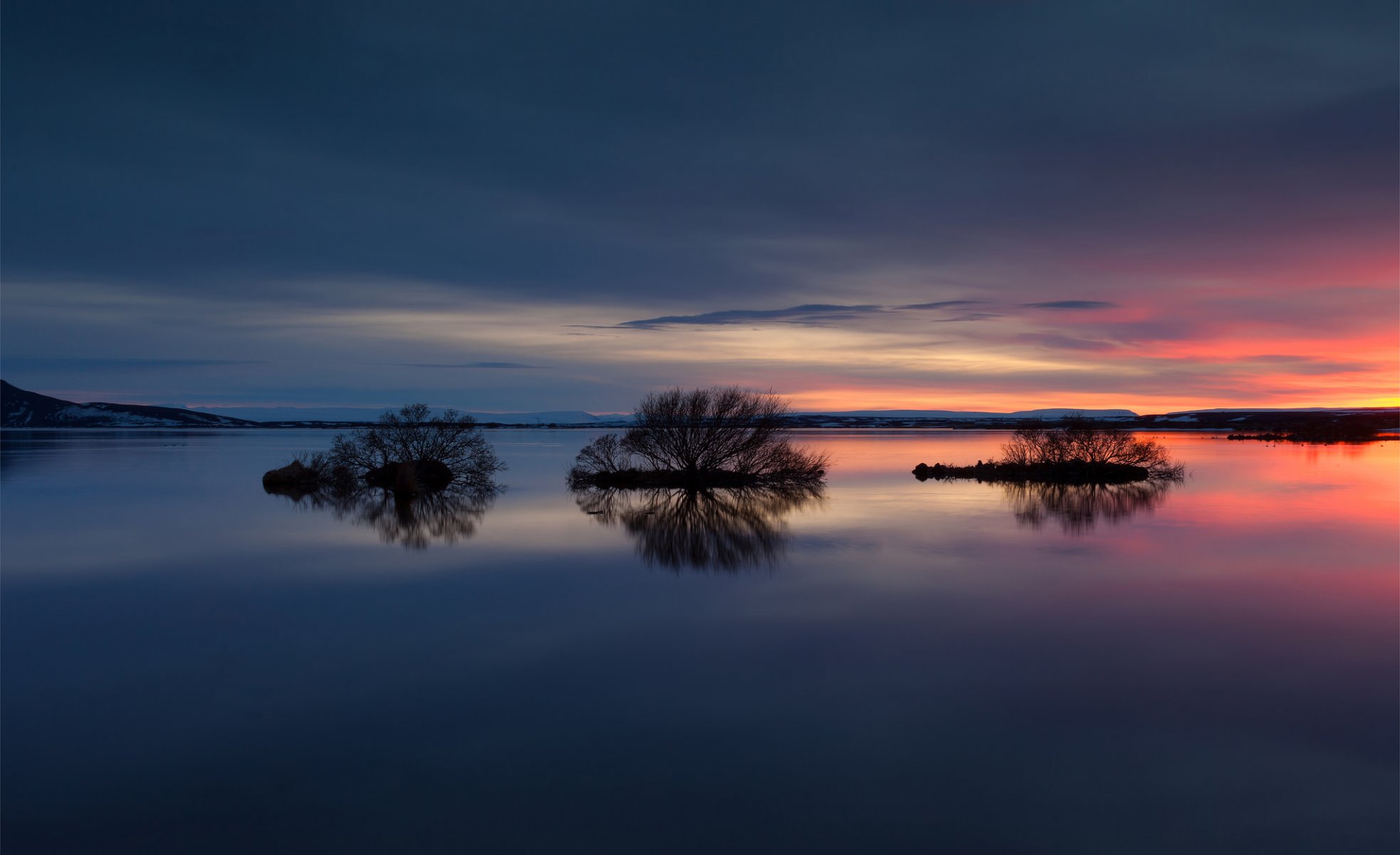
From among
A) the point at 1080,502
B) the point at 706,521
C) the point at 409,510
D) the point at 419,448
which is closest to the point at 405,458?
the point at 419,448

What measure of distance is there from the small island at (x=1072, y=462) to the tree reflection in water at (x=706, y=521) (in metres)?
9.70

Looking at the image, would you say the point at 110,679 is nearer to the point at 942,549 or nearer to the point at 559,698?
the point at 559,698

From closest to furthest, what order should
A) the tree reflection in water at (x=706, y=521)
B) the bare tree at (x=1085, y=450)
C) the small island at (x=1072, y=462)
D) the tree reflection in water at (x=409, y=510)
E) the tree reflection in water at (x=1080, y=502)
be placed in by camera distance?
the tree reflection in water at (x=706, y=521), the tree reflection in water at (x=409, y=510), the tree reflection in water at (x=1080, y=502), the small island at (x=1072, y=462), the bare tree at (x=1085, y=450)

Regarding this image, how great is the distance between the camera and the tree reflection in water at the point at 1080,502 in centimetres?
2272

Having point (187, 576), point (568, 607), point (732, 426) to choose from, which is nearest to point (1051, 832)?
point (568, 607)

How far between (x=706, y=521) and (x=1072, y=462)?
2128cm

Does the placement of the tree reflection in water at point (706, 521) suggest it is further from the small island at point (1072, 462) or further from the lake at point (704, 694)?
the small island at point (1072, 462)

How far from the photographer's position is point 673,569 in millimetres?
15664

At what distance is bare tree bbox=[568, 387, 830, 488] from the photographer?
33656 millimetres

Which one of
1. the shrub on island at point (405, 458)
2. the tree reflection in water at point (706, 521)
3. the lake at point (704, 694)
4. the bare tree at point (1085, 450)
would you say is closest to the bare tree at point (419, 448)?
the shrub on island at point (405, 458)

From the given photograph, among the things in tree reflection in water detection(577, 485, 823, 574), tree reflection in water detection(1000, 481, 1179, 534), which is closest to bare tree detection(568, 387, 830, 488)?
tree reflection in water detection(577, 485, 823, 574)

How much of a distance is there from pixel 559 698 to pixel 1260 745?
6374 mm

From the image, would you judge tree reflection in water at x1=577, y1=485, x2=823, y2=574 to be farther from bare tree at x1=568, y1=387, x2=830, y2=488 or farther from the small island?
the small island

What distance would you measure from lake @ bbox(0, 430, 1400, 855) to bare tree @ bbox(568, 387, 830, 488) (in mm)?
14180
